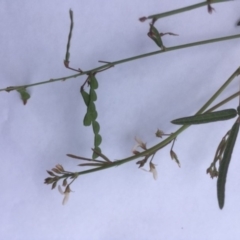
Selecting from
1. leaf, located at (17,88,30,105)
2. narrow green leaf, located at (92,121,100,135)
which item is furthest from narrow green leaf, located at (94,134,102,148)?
leaf, located at (17,88,30,105)

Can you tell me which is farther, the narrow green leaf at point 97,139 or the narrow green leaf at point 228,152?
the narrow green leaf at point 97,139

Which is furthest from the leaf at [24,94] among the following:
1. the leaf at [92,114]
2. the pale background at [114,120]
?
the leaf at [92,114]

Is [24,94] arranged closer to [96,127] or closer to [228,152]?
[96,127]

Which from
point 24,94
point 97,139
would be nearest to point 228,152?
point 97,139

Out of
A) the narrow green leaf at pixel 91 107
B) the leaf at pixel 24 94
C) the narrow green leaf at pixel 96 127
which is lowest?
the narrow green leaf at pixel 96 127

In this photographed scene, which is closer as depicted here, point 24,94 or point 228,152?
point 228,152

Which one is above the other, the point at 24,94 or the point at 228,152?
the point at 24,94

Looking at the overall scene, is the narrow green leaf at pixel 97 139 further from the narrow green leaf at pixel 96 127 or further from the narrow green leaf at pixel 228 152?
the narrow green leaf at pixel 228 152

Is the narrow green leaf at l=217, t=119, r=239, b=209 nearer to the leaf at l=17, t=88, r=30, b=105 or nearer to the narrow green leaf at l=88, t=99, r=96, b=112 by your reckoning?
the narrow green leaf at l=88, t=99, r=96, b=112

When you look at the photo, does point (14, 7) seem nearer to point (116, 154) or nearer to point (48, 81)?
point (48, 81)
